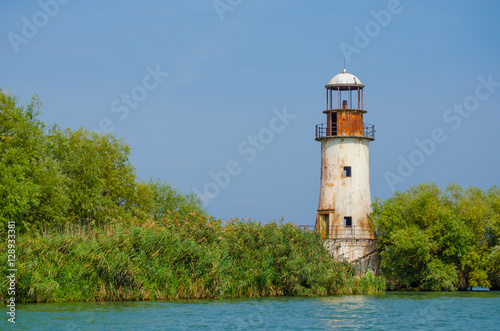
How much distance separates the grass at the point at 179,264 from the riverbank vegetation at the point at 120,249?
0.05 meters

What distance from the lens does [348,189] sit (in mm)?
51594

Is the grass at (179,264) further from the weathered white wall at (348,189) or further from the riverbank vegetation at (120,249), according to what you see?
the weathered white wall at (348,189)

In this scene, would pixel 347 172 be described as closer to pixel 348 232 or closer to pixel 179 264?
pixel 348 232

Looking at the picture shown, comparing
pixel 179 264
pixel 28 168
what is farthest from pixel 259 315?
pixel 28 168

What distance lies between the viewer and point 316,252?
39531 millimetres

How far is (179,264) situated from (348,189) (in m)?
20.4

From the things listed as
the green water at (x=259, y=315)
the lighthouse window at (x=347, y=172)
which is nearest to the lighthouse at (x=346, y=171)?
the lighthouse window at (x=347, y=172)

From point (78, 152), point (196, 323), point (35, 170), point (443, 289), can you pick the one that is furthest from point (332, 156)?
point (196, 323)

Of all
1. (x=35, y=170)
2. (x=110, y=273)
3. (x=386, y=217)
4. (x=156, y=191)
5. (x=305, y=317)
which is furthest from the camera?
(x=156, y=191)

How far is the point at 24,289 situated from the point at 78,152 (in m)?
18.0

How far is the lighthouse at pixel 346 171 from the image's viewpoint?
51.7 meters

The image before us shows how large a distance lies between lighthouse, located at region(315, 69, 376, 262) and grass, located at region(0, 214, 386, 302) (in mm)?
10764

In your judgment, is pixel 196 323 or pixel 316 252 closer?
pixel 196 323

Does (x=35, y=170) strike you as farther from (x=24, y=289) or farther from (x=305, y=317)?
(x=305, y=317)
